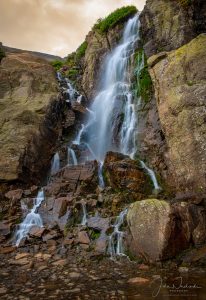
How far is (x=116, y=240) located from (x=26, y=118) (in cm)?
992

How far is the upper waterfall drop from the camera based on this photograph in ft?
56.6

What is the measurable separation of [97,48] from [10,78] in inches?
294

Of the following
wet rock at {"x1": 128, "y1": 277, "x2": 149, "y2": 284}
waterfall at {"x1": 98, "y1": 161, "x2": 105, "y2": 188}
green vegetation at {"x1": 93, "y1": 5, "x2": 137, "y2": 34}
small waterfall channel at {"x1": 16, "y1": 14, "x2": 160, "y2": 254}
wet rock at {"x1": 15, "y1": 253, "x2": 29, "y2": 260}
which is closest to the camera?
wet rock at {"x1": 128, "y1": 277, "x2": 149, "y2": 284}

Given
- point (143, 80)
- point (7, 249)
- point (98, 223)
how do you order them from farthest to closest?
point (143, 80) → point (98, 223) → point (7, 249)

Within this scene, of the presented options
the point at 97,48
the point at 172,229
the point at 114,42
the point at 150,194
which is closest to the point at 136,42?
the point at 114,42

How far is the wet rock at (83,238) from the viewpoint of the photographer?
10359 millimetres

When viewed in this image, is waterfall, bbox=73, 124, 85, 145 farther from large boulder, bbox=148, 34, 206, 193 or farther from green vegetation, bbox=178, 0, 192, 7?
green vegetation, bbox=178, 0, 192, 7

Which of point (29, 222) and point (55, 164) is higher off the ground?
point (55, 164)

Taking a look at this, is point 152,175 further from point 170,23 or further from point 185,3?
point 185,3

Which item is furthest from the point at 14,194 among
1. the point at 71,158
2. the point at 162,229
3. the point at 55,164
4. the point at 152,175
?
the point at 162,229

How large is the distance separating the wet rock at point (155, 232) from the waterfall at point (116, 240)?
43 cm

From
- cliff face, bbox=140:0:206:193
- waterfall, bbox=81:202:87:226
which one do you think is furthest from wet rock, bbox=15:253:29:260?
cliff face, bbox=140:0:206:193

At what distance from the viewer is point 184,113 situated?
44.9 feet

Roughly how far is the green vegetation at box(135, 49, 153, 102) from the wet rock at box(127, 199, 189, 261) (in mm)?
9284
